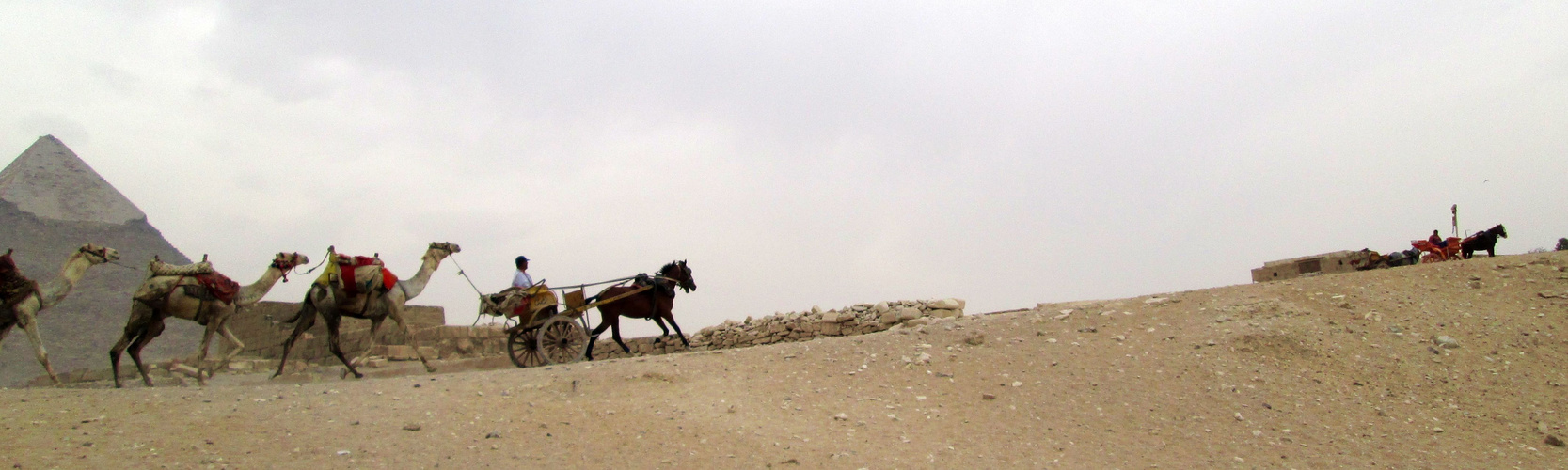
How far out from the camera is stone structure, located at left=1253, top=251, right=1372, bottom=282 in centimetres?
1100

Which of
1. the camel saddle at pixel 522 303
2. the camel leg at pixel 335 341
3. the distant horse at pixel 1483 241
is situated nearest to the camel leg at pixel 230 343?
the camel leg at pixel 335 341

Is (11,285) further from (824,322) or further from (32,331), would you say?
(824,322)

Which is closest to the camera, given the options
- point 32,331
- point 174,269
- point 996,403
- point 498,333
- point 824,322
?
point 996,403

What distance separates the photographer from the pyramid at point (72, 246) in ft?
60.6

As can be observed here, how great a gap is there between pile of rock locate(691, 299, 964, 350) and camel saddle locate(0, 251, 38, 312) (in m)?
7.98

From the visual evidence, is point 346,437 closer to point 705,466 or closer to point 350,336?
point 705,466

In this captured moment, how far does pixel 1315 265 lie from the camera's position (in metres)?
11.2

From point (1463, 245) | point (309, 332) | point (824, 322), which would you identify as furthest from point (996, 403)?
point (309, 332)

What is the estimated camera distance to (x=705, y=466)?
4902mm

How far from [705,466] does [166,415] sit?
152 inches

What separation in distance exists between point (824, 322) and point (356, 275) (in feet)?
19.3

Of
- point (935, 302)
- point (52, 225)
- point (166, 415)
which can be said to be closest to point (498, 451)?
point (166, 415)

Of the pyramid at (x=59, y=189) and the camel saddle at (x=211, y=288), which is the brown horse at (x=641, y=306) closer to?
the camel saddle at (x=211, y=288)

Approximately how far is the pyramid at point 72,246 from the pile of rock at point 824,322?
15.3m
